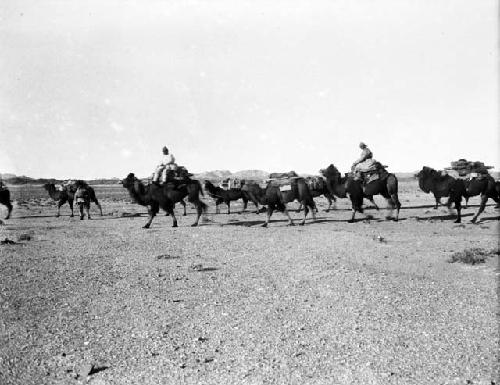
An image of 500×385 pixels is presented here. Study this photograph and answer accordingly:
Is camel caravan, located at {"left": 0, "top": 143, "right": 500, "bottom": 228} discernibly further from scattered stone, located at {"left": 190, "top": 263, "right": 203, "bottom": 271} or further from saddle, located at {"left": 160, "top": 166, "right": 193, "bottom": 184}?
scattered stone, located at {"left": 190, "top": 263, "right": 203, "bottom": 271}

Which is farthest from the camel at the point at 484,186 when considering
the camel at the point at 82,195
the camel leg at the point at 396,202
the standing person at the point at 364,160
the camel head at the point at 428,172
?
the camel at the point at 82,195

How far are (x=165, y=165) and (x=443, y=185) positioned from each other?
40.4ft

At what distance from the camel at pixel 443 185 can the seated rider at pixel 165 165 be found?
11209mm

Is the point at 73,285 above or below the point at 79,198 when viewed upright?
below

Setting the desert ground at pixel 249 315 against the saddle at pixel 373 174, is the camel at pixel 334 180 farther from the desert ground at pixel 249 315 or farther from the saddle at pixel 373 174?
the desert ground at pixel 249 315

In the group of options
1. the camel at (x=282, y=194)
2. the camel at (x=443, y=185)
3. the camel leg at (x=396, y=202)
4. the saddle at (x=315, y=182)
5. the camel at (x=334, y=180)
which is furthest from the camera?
the saddle at (x=315, y=182)

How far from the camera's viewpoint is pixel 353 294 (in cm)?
740

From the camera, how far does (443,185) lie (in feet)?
63.0

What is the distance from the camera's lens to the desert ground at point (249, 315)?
185 inches

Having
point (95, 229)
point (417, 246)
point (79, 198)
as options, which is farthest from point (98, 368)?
point (79, 198)

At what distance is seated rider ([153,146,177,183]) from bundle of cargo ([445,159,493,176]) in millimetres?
12382

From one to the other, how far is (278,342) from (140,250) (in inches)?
289

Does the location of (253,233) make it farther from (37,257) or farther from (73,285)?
(73,285)

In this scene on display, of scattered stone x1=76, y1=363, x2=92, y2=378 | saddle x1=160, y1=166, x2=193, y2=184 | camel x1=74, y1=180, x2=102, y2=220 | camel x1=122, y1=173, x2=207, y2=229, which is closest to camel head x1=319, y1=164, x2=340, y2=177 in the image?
saddle x1=160, y1=166, x2=193, y2=184
